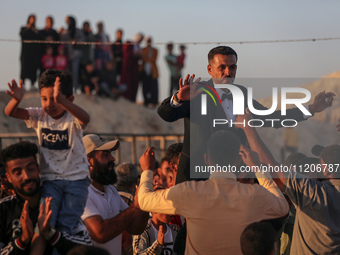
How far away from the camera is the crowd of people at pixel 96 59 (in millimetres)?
17641

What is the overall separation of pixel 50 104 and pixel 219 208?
1.40 metres

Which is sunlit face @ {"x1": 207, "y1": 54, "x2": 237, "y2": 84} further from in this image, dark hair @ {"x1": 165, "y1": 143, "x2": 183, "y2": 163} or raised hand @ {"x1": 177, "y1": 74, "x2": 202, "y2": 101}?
dark hair @ {"x1": 165, "y1": 143, "x2": 183, "y2": 163}

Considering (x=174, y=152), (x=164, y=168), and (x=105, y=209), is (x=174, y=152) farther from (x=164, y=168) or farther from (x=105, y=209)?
(x=164, y=168)

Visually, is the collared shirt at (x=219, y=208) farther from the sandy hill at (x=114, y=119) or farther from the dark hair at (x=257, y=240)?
the sandy hill at (x=114, y=119)

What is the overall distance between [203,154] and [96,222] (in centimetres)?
101

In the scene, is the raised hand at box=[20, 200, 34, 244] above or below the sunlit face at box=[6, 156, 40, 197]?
below

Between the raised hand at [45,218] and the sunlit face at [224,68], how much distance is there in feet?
6.21

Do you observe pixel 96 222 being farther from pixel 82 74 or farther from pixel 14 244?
pixel 82 74

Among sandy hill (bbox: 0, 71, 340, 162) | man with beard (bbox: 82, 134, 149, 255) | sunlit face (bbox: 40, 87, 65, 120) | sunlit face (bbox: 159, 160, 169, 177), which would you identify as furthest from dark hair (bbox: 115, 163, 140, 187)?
sandy hill (bbox: 0, 71, 340, 162)

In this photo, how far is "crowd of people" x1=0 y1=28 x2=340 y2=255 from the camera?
15.4 feet

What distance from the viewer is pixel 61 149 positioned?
4.95 meters

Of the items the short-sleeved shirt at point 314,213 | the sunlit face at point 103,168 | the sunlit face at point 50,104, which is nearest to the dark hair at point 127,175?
the sunlit face at point 103,168

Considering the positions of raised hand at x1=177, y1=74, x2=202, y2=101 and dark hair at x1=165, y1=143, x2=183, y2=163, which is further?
dark hair at x1=165, y1=143, x2=183, y2=163

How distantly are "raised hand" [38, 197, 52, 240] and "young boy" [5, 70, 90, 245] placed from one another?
19 centimetres
